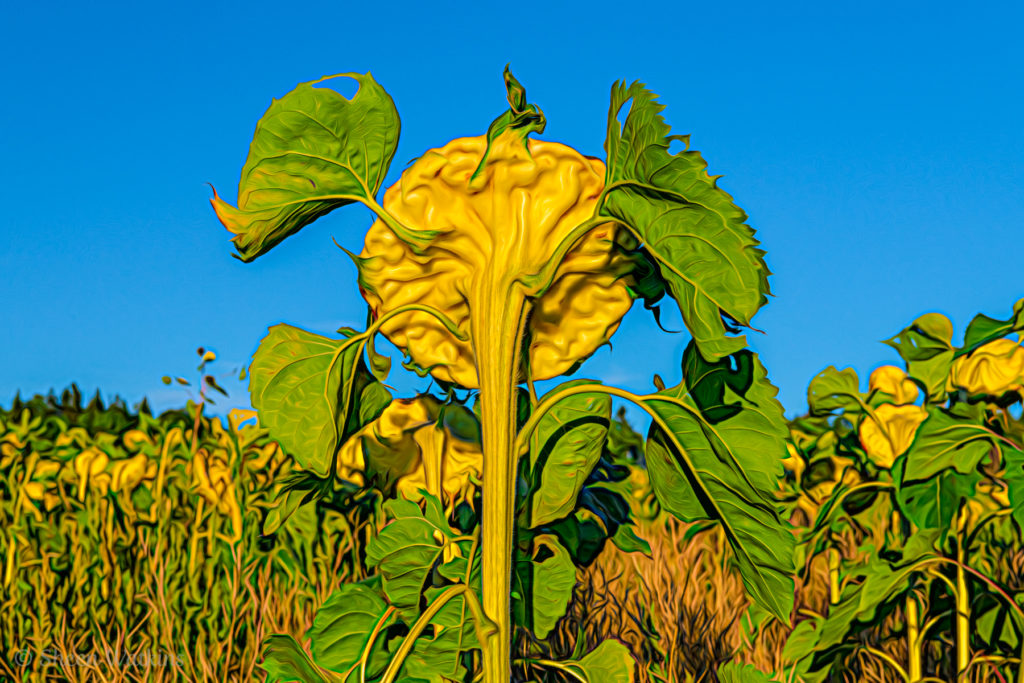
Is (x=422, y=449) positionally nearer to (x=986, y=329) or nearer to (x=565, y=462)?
(x=565, y=462)

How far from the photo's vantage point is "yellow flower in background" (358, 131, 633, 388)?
0.91 metres

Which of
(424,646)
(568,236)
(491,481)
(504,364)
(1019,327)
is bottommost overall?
(424,646)

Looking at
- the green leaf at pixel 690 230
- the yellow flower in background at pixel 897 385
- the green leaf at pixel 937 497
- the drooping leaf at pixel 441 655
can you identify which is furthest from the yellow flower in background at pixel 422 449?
the yellow flower in background at pixel 897 385

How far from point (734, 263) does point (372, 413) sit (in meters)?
0.43

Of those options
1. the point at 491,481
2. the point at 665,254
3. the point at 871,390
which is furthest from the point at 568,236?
the point at 871,390

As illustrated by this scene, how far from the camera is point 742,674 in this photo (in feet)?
3.13

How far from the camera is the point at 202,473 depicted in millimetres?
2551

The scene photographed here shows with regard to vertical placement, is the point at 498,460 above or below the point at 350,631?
above

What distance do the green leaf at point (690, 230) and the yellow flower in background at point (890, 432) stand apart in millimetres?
1054

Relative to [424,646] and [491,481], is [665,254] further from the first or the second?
[424,646]

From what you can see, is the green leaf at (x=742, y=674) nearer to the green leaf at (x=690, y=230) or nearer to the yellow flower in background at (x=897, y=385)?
the green leaf at (x=690, y=230)

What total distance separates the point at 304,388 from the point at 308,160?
24cm

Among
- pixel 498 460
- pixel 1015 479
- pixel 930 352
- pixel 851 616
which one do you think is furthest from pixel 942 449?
pixel 498 460

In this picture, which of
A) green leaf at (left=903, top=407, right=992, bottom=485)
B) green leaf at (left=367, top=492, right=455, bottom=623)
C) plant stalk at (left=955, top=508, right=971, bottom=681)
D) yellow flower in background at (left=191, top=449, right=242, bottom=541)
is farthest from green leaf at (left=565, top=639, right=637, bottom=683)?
yellow flower in background at (left=191, top=449, right=242, bottom=541)
